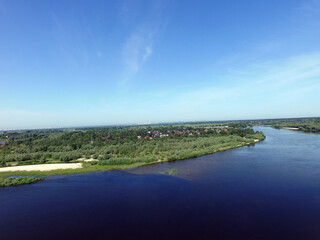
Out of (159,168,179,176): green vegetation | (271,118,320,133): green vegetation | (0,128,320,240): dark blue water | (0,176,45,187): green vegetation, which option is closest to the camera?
(0,128,320,240): dark blue water

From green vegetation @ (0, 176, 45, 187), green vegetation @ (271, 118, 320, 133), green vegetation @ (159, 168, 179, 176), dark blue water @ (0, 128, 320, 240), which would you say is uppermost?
green vegetation @ (271, 118, 320, 133)

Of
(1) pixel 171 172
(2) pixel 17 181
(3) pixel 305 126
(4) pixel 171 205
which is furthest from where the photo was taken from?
(3) pixel 305 126

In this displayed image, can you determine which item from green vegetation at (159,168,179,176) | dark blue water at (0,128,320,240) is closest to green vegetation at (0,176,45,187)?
dark blue water at (0,128,320,240)

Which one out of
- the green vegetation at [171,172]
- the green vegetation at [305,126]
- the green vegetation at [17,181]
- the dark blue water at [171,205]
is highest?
the green vegetation at [305,126]

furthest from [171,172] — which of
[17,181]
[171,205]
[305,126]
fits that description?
[305,126]

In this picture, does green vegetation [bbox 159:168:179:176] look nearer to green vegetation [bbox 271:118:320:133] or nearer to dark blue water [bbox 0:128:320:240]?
dark blue water [bbox 0:128:320:240]

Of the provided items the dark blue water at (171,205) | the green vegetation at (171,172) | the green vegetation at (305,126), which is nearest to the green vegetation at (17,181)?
the dark blue water at (171,205)

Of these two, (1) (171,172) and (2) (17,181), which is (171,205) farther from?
(2) (17,181)

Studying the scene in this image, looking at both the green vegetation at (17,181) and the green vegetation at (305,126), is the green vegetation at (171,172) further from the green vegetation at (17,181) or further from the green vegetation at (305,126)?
the green vegetation at (305,126)

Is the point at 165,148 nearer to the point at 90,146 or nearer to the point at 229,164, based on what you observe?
the point at 229,164
